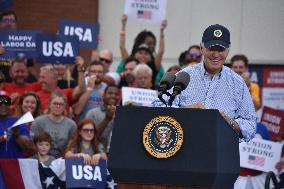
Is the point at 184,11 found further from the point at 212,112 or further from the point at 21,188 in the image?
the point at 212,112

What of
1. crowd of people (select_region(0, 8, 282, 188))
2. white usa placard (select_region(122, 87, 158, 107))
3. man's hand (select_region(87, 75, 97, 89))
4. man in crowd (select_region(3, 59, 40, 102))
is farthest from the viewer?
man's hand (select_region(87, 75, 97, 89))

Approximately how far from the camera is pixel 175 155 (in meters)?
5.89

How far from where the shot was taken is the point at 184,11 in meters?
18.7

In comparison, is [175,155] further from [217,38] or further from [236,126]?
[217,38]

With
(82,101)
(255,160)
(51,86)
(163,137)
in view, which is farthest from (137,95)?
(163,137)

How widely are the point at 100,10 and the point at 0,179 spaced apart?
29.5 ft

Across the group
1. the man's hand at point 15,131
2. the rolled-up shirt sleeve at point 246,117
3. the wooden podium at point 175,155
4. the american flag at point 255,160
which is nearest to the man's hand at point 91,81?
the american flag at point 255,160

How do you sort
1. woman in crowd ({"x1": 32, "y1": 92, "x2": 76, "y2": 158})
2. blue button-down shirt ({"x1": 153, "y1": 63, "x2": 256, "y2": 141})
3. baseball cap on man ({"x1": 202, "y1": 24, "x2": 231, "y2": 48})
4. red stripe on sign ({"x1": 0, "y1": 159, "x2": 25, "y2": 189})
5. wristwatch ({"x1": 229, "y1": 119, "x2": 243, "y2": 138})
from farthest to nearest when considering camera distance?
woman in crowd ({"x1": 32, "y1": 92, "x2": 76, "y2": 158}) < red stripe on sign ({"x1": 0, "y1": 159, "x2": 25, "y2": 189}) < blue button-down shirt ({"x1": 153, "y1": 63, "x2": 256, "y2": 141}) < baseball cap on man ({"x1": 202, "y1": 24, "x2": 231, "y2": 48}) < wristwatch ({"x1": 229, "y1": 119, "x2": 243, "y2": 138})

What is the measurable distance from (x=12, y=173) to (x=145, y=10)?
16.0 feet

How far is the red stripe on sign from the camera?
10.3 m

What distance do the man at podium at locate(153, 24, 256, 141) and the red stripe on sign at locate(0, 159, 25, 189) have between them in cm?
384

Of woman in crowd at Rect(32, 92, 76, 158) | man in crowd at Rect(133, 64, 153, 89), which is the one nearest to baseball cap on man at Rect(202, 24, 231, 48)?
woman in crowd at Rect(32, 92, 76, 158)

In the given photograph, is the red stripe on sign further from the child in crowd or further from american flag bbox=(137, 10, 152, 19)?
american flag bbox=(137, 10, 152, 19)

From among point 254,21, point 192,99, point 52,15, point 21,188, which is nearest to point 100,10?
point 52,15
